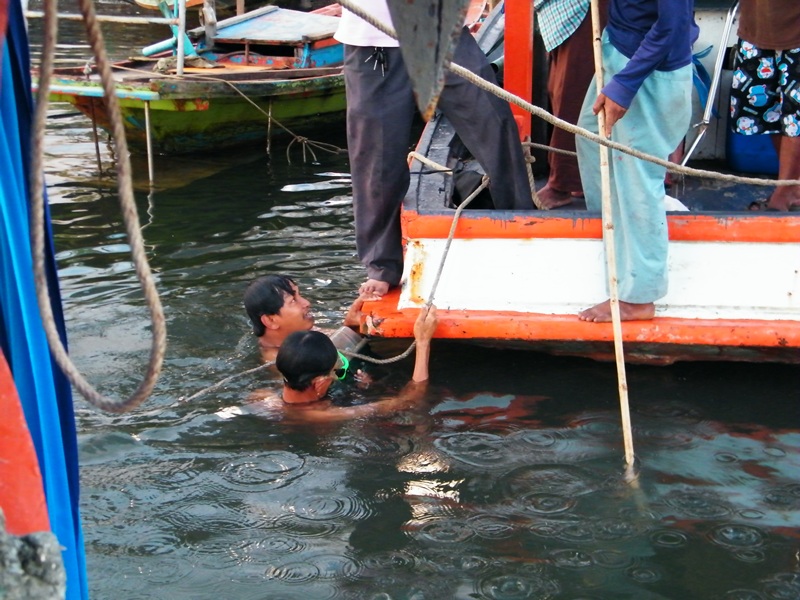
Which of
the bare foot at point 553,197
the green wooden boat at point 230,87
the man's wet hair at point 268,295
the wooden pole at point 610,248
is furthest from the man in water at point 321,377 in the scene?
the green wooden boat at point 230,87

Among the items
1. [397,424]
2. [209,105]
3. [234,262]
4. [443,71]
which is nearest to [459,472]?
[397,424]

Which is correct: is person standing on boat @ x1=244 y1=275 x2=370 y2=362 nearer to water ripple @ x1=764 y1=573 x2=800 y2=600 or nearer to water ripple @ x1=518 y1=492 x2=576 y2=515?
water ripple @ x1=518 y1=492 x2=576 y2=515

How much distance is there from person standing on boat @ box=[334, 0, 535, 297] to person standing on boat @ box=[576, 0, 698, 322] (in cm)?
51

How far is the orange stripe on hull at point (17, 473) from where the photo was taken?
1541 millimetres

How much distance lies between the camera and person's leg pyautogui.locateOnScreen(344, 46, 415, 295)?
426cm

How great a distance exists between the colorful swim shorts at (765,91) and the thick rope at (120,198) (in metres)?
3.86

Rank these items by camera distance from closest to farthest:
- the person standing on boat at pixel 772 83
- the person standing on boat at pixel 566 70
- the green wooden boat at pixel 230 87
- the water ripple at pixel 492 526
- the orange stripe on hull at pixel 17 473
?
the orange stripe on hull at pixel 17 473 → the water ripple at pixel 492 526 → the person standing on boat at pixel 566 70 → the person standing on boat at pixel 772 83 → the green wooden boat at pixel 230 87

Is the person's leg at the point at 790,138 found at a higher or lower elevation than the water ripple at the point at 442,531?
higher

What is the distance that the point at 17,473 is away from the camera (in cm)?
157

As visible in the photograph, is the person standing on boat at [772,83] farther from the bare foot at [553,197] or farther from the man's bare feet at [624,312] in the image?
the man's bare feet at [624,312]

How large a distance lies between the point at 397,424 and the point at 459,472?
53 cm

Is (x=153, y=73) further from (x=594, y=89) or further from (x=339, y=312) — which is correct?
(x=594, y=89)

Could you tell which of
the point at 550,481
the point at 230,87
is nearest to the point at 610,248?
the point at 550,481

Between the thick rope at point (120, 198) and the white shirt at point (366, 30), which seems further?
the white shirt at point (366, 30)
